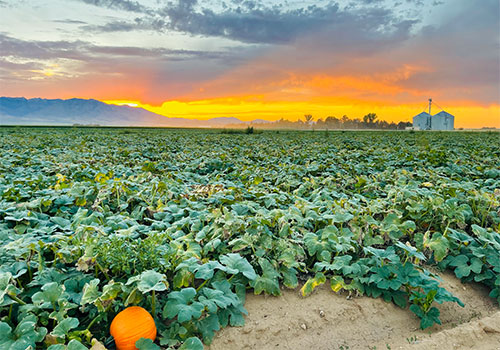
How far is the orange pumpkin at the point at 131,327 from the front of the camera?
7.99 feet

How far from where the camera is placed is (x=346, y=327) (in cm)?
296

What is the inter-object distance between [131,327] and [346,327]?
1743 millimetres

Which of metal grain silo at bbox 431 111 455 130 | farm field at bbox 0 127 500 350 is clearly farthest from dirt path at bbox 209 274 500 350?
metal grain silo at bbox 431 111 455 130

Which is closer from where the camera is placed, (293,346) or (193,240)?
(293,346)

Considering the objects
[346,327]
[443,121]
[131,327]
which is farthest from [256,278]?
[443,121]

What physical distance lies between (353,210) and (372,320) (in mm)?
1556

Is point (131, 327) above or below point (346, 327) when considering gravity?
above

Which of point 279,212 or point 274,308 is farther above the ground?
point 279,212

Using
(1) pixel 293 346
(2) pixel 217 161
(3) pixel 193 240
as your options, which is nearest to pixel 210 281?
(3) pixel 193 240

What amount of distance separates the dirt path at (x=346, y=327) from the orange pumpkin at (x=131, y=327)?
513 mm

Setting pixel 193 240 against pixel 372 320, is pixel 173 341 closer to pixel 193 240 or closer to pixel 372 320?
pixel 193 240

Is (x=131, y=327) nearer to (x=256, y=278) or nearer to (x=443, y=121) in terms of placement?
(x=256, y=278)

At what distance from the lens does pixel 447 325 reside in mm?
3119

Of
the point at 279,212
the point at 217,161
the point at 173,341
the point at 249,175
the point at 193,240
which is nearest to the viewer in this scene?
the point at 173,341
